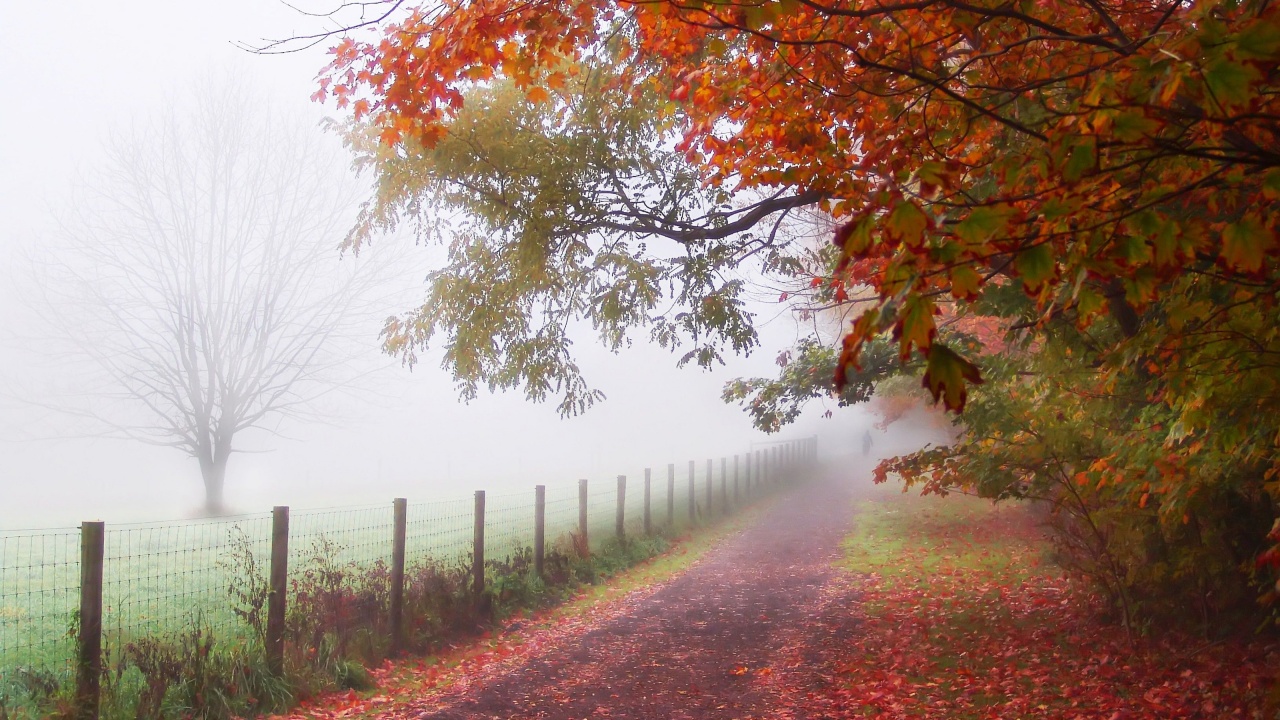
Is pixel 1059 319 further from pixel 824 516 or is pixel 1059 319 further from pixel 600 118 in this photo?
pixel 824 516

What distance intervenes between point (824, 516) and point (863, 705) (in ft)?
50.7

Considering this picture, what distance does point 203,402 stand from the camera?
2142 centimetres

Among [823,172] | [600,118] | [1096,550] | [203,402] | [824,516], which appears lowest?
[824,516]

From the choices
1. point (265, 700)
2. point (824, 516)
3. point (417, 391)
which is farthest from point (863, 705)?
point (417, 391)

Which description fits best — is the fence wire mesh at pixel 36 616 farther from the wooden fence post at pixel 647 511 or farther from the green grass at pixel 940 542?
the green grass at pixel 940 542

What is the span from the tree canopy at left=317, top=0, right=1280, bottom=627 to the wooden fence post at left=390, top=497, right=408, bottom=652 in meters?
2.07

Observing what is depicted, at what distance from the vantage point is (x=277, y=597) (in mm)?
6832

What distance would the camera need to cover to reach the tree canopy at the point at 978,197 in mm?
2441

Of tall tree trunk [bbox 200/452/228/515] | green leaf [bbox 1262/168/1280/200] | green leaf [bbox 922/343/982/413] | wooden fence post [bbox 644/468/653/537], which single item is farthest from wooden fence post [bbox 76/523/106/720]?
tall tree trunk [bbox 200/452/228/515]

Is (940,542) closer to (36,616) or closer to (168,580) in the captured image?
(168,580)

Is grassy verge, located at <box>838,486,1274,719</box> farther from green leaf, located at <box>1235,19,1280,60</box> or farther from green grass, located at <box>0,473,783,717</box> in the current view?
green leaf, located at <box>1235,19,1280,60</box>

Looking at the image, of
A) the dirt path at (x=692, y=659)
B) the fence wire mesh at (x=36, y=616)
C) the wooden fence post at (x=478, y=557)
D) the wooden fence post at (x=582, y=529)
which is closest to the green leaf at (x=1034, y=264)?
the dirt path at (x=692, y=659)

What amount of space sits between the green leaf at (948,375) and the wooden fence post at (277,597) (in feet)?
18.9

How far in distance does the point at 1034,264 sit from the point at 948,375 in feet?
2.16
